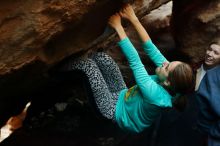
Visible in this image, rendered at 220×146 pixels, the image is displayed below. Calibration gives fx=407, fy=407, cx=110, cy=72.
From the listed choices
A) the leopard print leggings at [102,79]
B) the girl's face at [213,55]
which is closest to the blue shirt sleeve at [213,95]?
the leopard print leggings at [102,79]

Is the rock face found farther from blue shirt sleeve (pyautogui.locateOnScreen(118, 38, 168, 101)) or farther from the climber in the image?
blue shirt sleeve (pyautogui.locateOnScreen(118, 38, 168, 101))

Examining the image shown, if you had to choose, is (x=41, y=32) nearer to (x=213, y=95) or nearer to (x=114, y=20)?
(x=114, y=20)

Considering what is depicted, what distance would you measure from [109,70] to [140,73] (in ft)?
1.84

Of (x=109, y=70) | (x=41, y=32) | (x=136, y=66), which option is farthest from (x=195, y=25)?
(x=41, y=32)

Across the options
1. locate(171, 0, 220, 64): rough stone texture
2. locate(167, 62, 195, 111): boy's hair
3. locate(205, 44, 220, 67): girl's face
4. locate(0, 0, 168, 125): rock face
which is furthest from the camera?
locate(171, 0, 220, 64): rough stone texture

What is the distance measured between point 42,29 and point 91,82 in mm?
877

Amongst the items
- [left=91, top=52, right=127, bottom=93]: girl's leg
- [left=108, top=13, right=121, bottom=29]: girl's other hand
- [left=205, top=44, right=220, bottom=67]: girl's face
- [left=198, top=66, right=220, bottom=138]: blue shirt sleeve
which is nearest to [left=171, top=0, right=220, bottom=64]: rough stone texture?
[left=205, top=44, right=220, bottom=67]: girl's face

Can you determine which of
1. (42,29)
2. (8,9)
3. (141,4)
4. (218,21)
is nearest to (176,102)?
(141,4)

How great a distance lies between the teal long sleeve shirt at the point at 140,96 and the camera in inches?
113

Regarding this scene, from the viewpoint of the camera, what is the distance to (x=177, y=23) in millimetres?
4965

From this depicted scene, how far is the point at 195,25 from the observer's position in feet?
15.4

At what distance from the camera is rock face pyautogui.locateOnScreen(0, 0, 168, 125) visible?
2.26m

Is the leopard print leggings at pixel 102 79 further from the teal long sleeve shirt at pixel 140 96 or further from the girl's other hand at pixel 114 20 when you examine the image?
the girl's other hand at pixel 114 20

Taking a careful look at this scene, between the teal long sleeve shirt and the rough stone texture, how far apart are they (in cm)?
159
